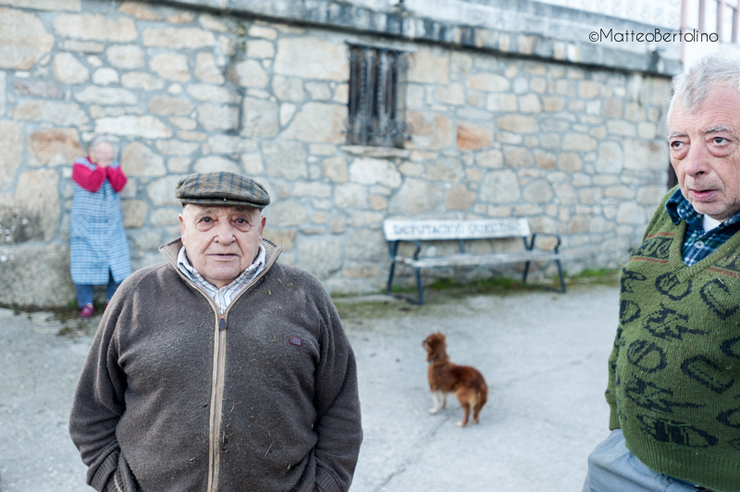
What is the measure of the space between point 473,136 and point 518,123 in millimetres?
738

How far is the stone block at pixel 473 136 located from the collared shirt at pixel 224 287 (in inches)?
218

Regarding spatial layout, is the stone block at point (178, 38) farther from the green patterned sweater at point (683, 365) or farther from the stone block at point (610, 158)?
the stone block at point (610, 158)

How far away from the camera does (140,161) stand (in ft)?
17.8

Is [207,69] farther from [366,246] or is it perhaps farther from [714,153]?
[714,153]

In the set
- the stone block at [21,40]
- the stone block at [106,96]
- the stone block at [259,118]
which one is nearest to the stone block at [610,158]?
the stone block at [259,118]

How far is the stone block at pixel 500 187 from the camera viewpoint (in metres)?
7.18

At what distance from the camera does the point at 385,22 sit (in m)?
6.23

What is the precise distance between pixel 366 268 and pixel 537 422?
3293 millimetres

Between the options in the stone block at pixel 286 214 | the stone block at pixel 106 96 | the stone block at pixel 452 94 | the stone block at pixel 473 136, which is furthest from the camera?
the stone block at pixel 473 136

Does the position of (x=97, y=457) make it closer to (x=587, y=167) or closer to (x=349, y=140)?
(x=349, y=140)

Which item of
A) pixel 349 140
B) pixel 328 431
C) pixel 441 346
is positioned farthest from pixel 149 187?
pixel 328 431

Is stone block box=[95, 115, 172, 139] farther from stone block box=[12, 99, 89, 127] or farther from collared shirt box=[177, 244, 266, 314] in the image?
collared shirt box=[177, 244, 266, 314]

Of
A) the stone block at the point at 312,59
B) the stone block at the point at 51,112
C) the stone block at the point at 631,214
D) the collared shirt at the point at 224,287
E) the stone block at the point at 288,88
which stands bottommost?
the collared shirt at the point at 224,287

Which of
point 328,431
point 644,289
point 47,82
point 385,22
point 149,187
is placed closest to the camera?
point 644,289
